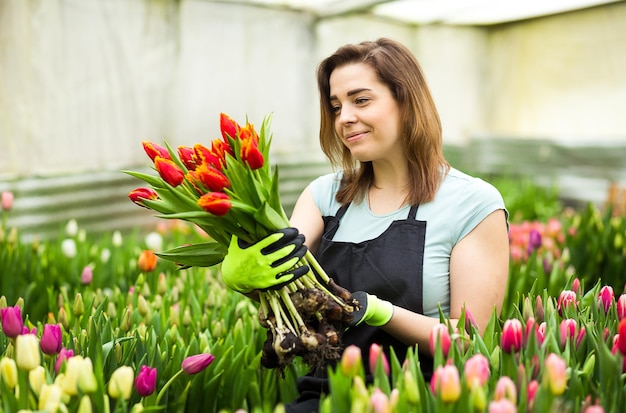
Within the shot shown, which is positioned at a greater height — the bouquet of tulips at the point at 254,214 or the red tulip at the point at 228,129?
the red tulip at the point at 228,129

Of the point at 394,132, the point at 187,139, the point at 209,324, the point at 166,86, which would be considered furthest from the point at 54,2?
the point at 394,132

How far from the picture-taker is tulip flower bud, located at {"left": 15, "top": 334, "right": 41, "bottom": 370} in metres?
1.24

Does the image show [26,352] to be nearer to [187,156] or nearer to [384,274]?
[187,156]

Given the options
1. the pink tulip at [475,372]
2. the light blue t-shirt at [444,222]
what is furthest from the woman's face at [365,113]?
the pink tulip at [475,372]

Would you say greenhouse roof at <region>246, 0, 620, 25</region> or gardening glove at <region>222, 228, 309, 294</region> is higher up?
greenhouse roof at <region>246, 0, 620, 25</region>

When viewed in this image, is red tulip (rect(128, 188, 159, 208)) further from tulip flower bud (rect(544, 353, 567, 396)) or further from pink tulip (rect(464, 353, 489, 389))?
tulip flower bud (rect(544, 353, 567, 396))

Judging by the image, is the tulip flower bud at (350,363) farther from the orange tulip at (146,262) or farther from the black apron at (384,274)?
the orange tulip at (146,262)

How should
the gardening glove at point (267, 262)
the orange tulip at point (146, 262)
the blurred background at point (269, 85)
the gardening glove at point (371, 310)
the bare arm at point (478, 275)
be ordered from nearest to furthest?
the gardening glove at point (267, 262)
the gardening glove at point (371, 310)
the bare arm at point (478, 275)
the orange tulip at point (146, 262)
the blurred background at point (269, 85)

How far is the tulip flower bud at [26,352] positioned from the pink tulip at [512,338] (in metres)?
0.88

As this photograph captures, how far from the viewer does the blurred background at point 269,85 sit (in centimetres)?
509

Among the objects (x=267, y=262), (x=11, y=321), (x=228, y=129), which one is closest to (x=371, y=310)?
(x=267, y=262)

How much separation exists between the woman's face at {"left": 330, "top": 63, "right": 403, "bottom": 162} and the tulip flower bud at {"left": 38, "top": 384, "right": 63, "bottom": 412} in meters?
0.98

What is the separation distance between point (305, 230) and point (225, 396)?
549 mm

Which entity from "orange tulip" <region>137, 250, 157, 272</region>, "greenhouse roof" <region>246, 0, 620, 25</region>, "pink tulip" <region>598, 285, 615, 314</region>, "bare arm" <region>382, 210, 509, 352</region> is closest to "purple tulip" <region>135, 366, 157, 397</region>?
"bare arm" <region>382, 210, 509, 352</region>
